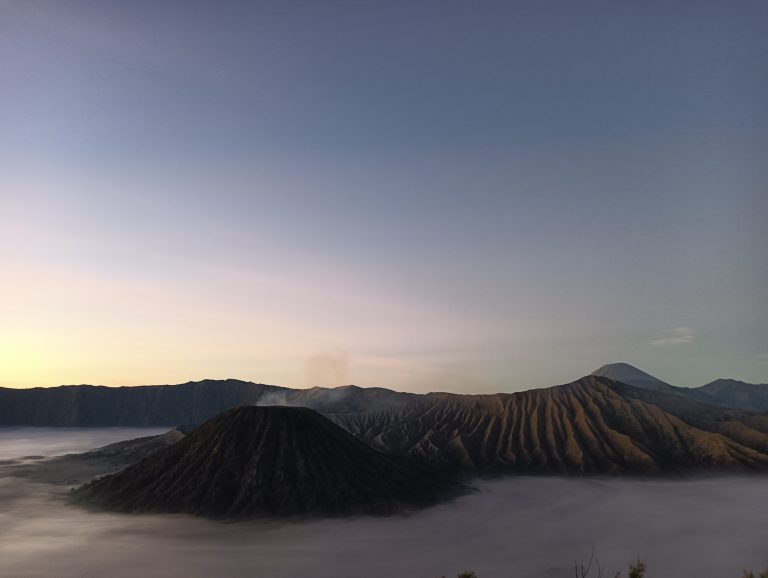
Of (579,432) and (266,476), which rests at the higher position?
(579,432)

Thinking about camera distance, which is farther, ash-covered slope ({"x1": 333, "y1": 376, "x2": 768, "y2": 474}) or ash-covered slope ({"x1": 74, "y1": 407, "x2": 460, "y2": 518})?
ash-covered slope ({"x1": 333, "y1": 376, "x2": 768, "y2": 474})

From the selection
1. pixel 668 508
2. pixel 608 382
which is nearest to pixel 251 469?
pixel 668 508

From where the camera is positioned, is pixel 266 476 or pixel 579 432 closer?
pixel 266 476

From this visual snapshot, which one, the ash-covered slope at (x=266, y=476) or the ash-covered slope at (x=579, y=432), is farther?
the ash-covered slope at (x=579, y=432)
